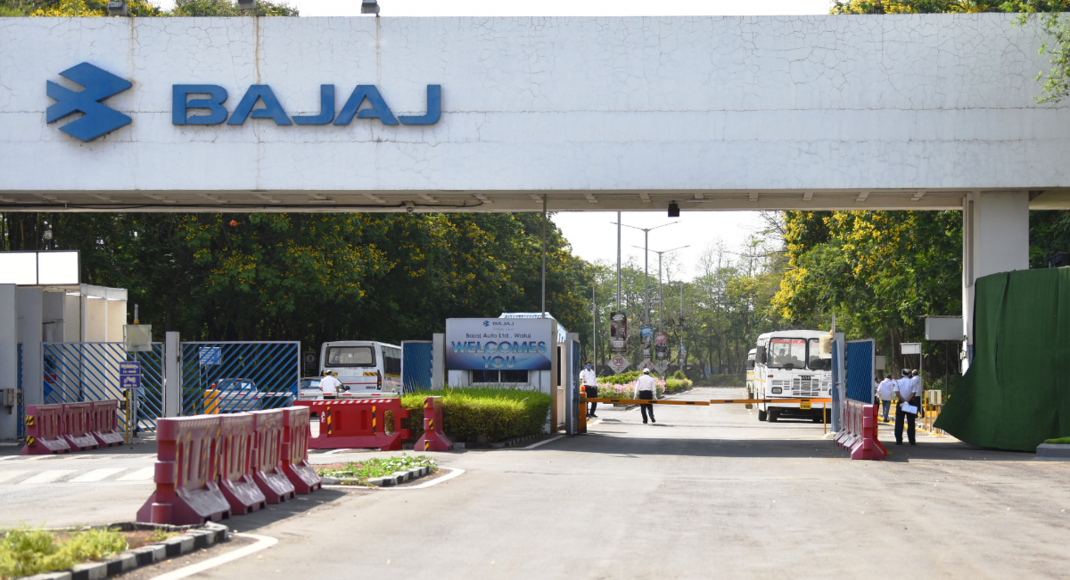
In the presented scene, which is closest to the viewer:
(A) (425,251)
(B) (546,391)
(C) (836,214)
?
(B) (546,391)

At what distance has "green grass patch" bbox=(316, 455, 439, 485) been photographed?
14188 millimetres

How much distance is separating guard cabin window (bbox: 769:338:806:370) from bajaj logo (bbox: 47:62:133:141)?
23.2 m

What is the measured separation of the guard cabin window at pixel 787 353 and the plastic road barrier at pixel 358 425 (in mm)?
20466

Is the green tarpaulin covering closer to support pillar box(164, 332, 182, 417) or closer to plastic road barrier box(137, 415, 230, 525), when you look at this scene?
plastic road barrier box(137, 415, 230, 525)

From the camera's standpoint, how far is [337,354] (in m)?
37.2

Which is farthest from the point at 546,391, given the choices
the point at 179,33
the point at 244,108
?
the point at 179,33

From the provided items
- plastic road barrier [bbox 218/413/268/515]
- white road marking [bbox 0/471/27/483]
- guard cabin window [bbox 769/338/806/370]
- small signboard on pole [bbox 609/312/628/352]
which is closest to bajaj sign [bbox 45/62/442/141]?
white road marking [bbox 0/471/27/483]

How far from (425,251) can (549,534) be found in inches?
1365

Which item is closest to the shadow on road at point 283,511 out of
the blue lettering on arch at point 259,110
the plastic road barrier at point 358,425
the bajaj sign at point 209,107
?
the plastic road barrier at point 358,425

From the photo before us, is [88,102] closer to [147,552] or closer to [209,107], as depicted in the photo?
[209,107]

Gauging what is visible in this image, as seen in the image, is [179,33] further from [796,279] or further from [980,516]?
[796,279]

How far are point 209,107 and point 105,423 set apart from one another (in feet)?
22.4

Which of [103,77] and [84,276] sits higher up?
[103,77]

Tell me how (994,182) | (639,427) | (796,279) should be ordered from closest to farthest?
(994,182), (639,427), (796,279)
